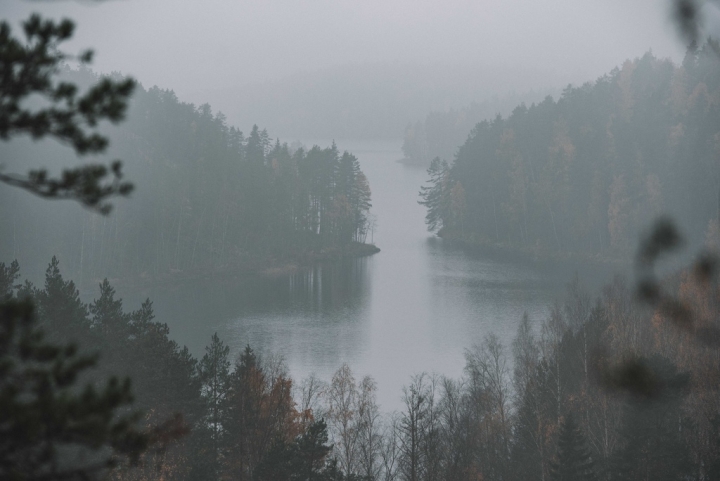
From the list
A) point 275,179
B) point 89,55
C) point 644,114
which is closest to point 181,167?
point 275,179

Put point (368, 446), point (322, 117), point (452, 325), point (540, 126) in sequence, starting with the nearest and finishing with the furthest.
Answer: point (368, 446) → point (452, 325) → point (540, 126) → point (322, 117)

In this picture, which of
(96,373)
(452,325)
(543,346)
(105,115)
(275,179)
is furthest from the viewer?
(275,179)

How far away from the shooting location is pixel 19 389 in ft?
10.6

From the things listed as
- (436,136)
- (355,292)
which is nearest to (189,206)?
(355,292)

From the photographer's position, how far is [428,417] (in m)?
17.9

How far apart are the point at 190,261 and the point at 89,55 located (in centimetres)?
4378

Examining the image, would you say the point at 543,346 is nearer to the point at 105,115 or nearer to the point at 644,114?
the point at 105,115

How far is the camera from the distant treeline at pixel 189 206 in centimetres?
4278

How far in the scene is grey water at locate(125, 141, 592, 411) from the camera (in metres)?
27.2

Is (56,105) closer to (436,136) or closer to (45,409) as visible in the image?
(45,409)

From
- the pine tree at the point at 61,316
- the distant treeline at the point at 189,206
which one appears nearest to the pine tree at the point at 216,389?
the pine tree at the point at 61,316

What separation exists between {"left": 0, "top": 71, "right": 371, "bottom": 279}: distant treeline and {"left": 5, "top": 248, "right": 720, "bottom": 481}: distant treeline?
25.8 meters

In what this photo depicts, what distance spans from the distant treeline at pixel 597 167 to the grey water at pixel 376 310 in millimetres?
6784

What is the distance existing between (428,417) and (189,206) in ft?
110
